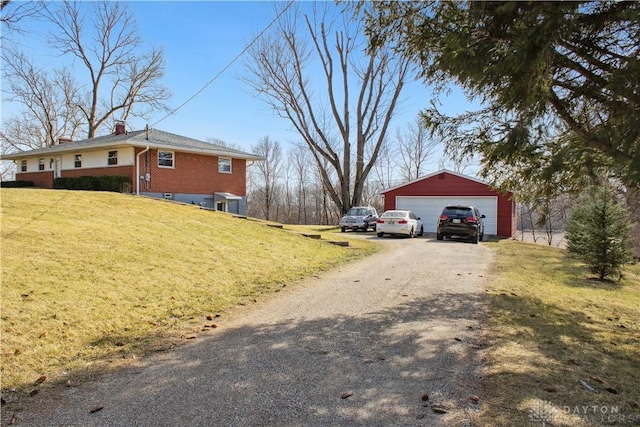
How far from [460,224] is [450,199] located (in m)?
6.03

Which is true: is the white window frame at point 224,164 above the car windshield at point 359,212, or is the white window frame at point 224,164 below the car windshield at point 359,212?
above

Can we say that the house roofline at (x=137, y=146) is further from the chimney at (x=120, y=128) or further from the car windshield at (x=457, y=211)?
the car windshield at (x=457, y=211)

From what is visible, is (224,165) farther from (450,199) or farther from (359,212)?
(450,199)

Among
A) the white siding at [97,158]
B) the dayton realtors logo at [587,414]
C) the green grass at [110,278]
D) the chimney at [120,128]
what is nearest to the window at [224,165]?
the white siding at [97,158]

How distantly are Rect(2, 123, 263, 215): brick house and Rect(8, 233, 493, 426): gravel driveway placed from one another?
621 inches

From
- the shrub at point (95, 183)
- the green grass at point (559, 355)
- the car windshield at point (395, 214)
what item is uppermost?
the shrub at point (95, 183)

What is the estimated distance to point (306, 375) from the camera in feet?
11.2

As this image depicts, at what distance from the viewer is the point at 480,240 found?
59.6 feet

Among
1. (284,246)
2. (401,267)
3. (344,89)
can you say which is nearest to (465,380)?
(401,267)


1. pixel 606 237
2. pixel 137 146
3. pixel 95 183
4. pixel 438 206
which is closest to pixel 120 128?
pixel 95 183

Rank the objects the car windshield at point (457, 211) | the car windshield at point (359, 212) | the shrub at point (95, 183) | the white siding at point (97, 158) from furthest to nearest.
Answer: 1. the car windshield at point (359, 212)
2. the white siding at point (97, 158)
3. the shrub at point (95, 183)
4. the car windshield at point (457, 211)

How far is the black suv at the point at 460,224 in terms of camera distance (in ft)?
53.9

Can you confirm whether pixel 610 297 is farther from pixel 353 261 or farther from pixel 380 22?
pixel 380 22

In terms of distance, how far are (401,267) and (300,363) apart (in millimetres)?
6188
